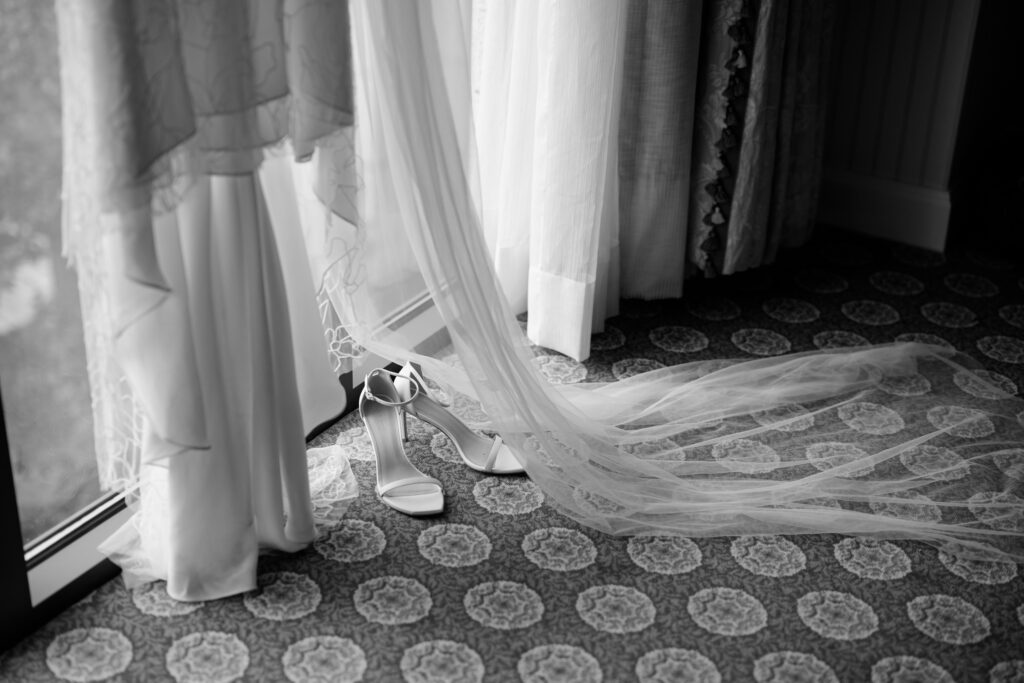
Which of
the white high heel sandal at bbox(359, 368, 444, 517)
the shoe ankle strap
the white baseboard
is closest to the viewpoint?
the white high heel sandal at bbox(359, 368, 444, 517)

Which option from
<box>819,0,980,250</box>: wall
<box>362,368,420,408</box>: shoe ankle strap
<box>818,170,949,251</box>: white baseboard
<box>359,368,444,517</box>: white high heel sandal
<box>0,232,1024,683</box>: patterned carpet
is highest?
<box>819,0,980,250</box>: wall

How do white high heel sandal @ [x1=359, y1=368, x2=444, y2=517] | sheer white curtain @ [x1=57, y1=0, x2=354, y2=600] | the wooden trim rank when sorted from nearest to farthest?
sheer white curtain @ [x1=57, y1=0, x2=354, y2=600], the wooden trim, white high heel sandal @ [x1=359, y1=368, x2=444, y2=517]

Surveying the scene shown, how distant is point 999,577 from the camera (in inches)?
68.7

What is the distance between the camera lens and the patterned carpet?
5.08 feet

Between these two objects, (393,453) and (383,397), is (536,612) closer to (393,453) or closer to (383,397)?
(393,453)

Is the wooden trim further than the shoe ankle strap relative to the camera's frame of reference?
No

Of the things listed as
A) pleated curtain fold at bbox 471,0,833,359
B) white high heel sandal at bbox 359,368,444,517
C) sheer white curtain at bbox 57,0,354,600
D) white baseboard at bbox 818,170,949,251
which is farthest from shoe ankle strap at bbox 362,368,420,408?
white baseboard at bbox 818,170,949,251

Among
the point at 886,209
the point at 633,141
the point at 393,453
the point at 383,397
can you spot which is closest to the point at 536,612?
the point at 393,453

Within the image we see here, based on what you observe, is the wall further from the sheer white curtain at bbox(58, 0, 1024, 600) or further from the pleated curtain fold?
the sheer white curtain at bbox(58, 0, 1024, 600)
